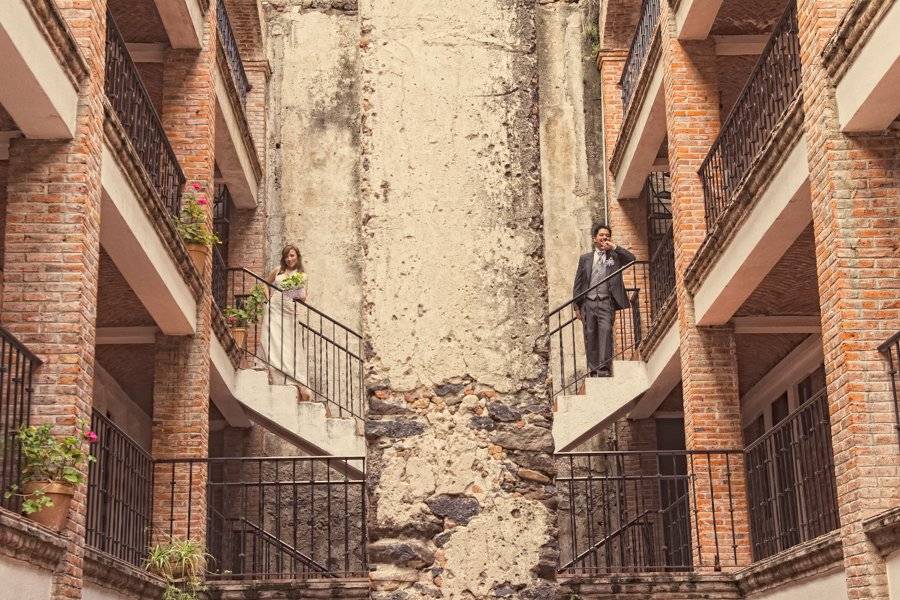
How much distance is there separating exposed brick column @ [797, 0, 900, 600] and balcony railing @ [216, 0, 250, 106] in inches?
345

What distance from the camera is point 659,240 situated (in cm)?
1934

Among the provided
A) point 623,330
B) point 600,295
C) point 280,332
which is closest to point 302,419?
point 280,332

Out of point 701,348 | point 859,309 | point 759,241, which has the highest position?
point 759,241

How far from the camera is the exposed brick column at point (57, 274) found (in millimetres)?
9781

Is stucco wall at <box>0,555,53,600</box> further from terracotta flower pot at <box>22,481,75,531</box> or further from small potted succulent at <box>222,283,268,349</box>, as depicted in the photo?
small potted succulent at <box>222,283,268,349</box>

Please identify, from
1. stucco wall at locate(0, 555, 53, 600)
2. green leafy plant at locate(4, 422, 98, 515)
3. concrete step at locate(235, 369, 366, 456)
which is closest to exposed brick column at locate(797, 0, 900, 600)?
green leafy plant at locate(4, 422, 98, 515)

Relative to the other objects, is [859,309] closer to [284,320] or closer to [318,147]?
[284,320]

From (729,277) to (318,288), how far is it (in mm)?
7547

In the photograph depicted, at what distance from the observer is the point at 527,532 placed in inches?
210

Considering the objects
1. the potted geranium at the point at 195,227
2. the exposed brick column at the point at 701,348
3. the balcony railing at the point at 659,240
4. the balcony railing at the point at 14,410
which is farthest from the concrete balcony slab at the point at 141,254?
the balcony railing at the point at 659,240

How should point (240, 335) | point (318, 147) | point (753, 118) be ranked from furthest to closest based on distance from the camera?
1. point (318, 147)
2. point (240, 335)
3. point (753, 118)

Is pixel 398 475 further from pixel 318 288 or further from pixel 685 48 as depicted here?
pixel 318 288

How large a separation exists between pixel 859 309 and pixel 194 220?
761 cm

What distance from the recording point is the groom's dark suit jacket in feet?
55.8
